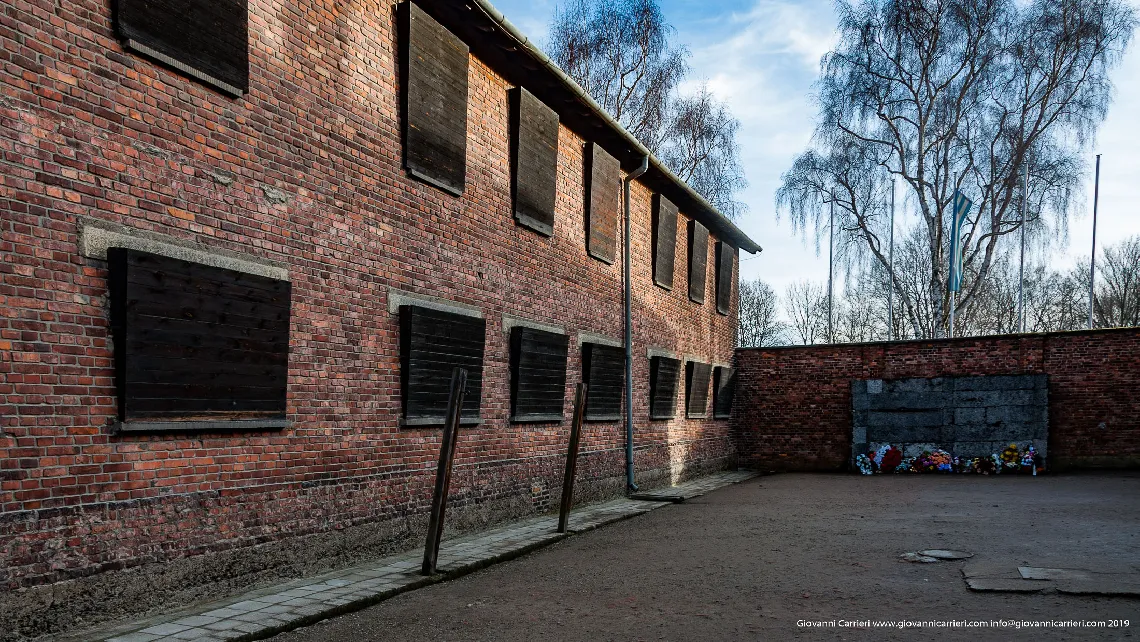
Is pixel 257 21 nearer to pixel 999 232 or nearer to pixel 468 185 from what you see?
pixel 468 185

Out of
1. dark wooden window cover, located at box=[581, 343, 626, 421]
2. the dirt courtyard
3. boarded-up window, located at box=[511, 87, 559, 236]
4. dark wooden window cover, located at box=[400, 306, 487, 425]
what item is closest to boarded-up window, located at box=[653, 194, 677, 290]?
dark wooden window cover, located at box=[581, 343, 626, 421]

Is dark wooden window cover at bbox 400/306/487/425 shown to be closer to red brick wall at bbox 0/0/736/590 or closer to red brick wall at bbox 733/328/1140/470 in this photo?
red brick wall at bbox 0/0/736/590

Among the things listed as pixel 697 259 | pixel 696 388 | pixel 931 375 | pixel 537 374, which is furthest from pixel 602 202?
pixel 931 375

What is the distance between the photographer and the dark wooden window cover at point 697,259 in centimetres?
1911

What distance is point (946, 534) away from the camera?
967 cm

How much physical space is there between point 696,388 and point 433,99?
36.7 ft

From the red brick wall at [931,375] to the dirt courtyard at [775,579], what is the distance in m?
7.13

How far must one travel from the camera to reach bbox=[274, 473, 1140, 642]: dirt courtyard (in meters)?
5.59

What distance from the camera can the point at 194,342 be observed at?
634 cm

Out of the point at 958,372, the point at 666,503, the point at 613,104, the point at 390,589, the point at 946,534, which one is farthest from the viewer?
the point at 613,104

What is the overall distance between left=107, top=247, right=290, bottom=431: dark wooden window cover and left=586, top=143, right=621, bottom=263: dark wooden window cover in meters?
7.40

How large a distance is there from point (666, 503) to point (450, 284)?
20.1ft

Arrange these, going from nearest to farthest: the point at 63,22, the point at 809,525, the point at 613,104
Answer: the point at 63,22 < the point at 809,525 < the point at 613,104

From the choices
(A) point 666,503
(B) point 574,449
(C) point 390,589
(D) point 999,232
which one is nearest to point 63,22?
(C) point 390,589
